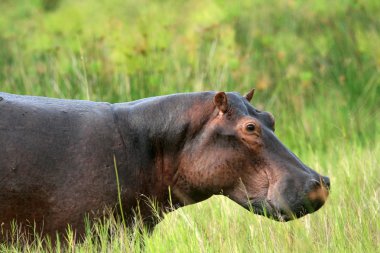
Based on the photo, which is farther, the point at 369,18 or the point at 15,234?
the point at 369,18

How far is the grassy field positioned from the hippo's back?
146 mm

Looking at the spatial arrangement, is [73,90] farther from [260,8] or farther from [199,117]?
[260,8]

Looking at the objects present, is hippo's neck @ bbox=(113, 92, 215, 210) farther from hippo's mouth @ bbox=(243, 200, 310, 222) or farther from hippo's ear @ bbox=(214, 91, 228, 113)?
hippo's mouth @ bbox=(243, 200, 310, 222)

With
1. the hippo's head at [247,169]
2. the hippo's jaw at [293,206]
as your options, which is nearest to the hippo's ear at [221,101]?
the hippo's head at [247,169]

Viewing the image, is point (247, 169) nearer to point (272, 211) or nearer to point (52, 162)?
point (272, 211)

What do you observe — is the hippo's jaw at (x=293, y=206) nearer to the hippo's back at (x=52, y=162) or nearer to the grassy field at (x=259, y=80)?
the grassy field at (x=259, y=80)

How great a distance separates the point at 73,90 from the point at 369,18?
3549mm

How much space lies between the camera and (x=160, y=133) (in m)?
4.28

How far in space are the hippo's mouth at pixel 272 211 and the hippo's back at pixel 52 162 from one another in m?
0.64

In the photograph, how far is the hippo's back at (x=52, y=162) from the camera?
3908 millimetres

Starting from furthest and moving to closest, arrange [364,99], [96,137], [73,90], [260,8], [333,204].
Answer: [260,8] → [364,99] → [73,90] → [333,204] → [96,137]

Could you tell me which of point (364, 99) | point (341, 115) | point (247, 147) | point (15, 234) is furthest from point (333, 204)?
point (364, 99)

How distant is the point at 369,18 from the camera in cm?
935

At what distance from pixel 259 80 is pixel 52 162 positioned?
459 centimetres
